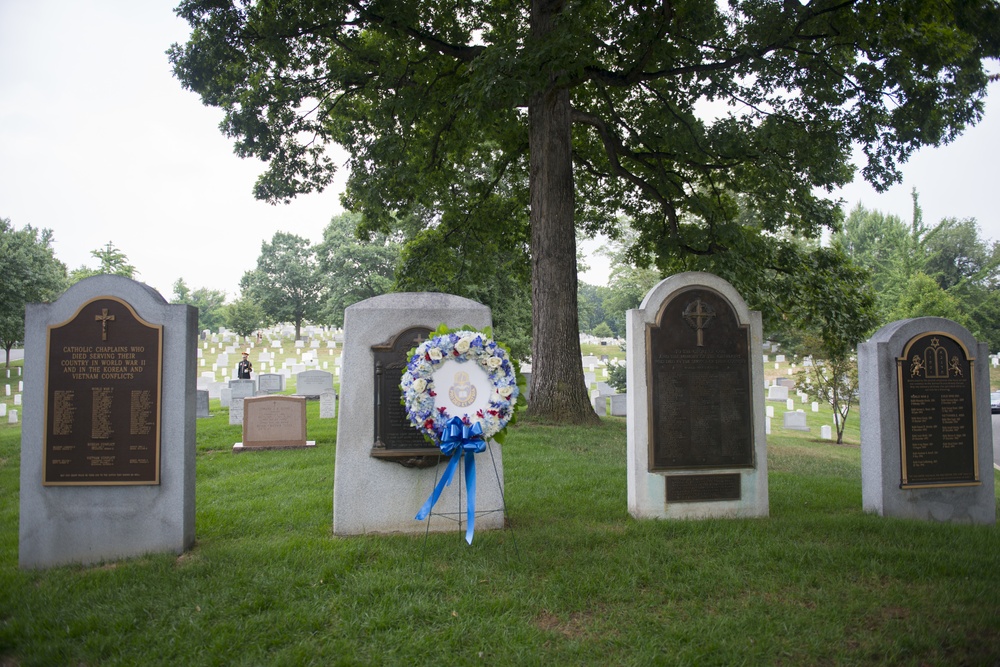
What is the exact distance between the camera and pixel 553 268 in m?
13.0

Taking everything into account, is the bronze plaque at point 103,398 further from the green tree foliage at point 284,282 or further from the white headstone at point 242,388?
the green tree foliage at point 284,282

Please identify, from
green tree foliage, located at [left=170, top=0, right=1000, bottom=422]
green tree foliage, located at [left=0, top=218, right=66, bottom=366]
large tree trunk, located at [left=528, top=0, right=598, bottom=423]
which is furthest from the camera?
green tree foliage, located at [left=0, top=218, right=66, bottom=366]

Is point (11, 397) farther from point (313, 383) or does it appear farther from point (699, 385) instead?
point (699, 385)

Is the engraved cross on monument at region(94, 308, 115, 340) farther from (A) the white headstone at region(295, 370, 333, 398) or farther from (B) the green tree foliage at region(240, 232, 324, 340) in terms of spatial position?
(B) the green tree foliage at region(240, 232, 324, 340)

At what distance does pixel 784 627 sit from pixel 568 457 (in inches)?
227

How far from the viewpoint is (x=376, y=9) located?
1232 cm

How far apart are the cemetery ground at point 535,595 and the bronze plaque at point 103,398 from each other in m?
0.81

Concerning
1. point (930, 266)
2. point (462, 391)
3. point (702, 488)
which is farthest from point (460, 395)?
point (930, 266)

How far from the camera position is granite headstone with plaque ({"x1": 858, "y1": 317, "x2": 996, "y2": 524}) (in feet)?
21.7

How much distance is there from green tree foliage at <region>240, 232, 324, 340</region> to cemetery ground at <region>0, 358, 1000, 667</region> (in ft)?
165

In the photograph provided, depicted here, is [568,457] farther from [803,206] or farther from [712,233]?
[803,206]

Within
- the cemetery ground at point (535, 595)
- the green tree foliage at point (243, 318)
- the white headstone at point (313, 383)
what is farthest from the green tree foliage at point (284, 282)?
the cemetery ground at point (535, 595)

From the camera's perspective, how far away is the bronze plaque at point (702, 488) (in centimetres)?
637

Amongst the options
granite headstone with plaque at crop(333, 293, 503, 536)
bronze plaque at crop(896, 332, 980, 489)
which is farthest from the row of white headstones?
bronze plaque at crop(896, 332, 980, 489)
